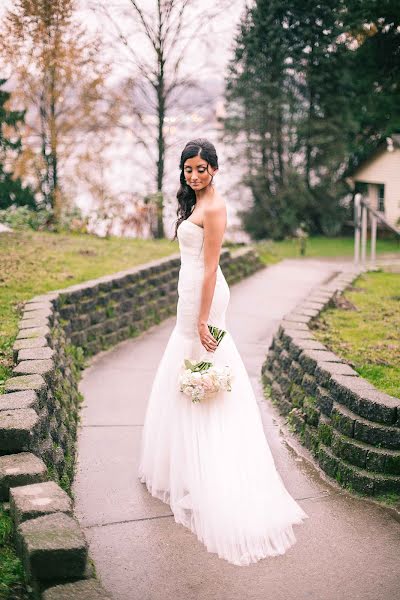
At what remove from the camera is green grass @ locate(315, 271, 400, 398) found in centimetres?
614

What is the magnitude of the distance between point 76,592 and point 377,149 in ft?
87.6

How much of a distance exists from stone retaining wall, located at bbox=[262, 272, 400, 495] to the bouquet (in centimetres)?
108

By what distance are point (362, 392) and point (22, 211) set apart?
1161cm

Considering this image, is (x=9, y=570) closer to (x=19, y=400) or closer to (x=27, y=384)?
(x=19, y=400)

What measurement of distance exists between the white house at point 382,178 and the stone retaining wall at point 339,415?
2171 centimetres

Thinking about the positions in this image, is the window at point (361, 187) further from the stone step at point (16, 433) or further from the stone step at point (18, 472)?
the stone step at point (18, 472)

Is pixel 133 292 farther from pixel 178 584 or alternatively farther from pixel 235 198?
pixel 235 198

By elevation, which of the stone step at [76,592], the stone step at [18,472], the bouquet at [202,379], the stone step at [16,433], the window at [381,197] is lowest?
the stone step at [76,592]

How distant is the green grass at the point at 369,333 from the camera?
6145mm

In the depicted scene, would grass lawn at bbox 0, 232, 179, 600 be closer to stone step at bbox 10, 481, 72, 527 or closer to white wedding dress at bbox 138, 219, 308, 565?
stone step at bbox 10, 481, 72, 527

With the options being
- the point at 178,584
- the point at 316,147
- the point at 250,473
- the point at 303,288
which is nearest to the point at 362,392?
the point at 250,473

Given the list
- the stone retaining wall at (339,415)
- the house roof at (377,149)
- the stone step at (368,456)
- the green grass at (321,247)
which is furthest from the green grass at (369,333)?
the house roof at (377,149)

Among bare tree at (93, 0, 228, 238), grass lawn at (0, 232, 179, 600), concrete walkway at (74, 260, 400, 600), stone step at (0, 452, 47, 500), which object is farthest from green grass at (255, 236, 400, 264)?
stone step at (0, 452, 47, 500)

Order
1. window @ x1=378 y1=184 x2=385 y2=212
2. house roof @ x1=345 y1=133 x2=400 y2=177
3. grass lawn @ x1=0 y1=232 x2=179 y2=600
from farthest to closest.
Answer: window @ x1=378 y1=184 x2=385 y2=212
house roof @ x1=345 y1=133 x2=400 y2=177
grass lawn @ x1=0 y1=232 x2=179 y2=600
